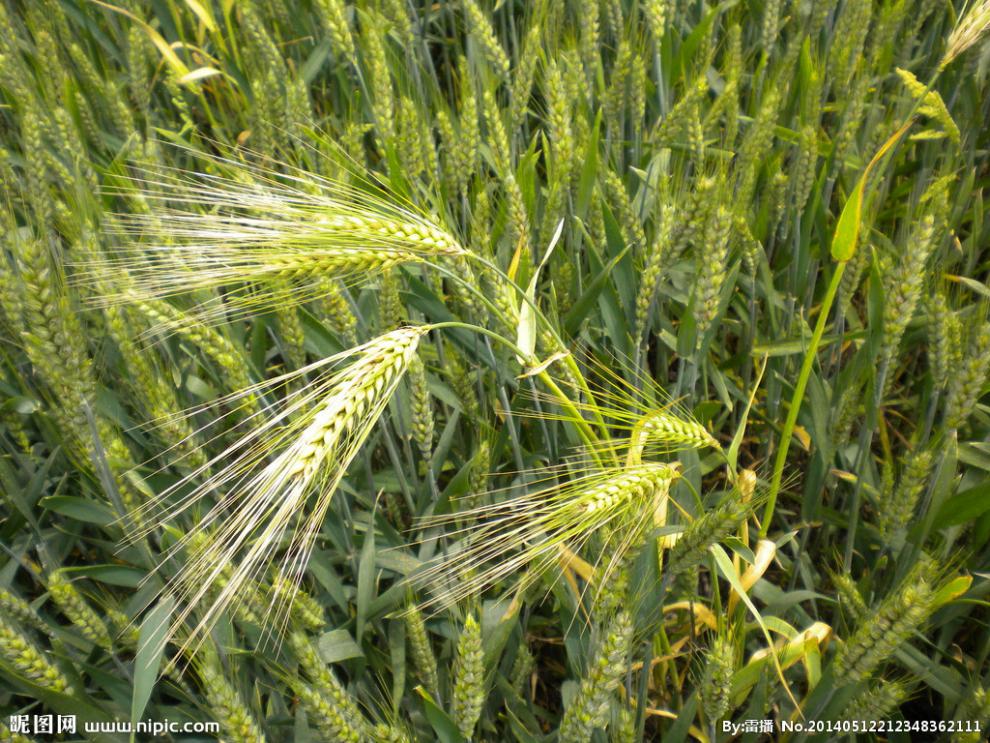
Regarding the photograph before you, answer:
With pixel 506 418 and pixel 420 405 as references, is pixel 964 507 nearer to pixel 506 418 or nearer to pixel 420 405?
pixel 506 418

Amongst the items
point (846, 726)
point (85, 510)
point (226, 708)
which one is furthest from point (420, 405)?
point (846, 726)

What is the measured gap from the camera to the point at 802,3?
2.14 m

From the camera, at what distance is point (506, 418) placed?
1.51 metres

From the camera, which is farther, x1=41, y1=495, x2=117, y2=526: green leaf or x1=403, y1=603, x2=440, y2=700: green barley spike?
x1=41, y1=495, x2=117, y2=526: green leaf

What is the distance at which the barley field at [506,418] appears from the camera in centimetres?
107

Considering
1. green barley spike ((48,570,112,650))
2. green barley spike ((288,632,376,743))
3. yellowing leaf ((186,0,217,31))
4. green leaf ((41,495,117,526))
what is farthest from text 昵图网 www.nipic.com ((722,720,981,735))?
yellowing leaf ((186,0,217,31))

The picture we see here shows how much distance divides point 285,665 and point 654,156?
1.44 m

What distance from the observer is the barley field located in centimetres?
107

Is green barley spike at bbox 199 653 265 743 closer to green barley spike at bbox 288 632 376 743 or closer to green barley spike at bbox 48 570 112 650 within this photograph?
green barley spike at bbox 288 632 376 743

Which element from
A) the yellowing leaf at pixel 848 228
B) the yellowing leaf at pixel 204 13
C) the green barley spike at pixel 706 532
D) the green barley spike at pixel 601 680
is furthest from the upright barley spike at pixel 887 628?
the yellowing leaf at pixel 204 13

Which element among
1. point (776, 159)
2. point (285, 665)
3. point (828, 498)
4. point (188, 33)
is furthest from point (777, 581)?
point (188, 33)

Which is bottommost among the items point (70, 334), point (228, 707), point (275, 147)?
point (228, 707)

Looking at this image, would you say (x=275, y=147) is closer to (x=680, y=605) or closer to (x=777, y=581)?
(x=680, y=605)

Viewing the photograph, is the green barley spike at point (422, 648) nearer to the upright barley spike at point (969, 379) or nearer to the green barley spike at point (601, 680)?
the green barley spike at point (601, 680)
